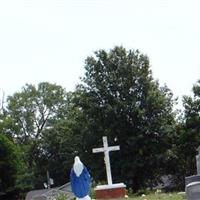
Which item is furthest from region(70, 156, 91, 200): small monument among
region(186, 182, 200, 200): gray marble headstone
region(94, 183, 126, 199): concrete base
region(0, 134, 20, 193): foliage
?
region(0, 134, 20, 193): foliage

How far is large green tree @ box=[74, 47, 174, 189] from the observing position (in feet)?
150

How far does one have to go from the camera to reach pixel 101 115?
4722 cm

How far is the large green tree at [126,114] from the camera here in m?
45.7

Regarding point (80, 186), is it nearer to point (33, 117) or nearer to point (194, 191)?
point (194, 191)

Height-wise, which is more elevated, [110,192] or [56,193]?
[110,192]

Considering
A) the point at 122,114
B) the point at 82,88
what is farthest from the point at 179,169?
the point at 82,88

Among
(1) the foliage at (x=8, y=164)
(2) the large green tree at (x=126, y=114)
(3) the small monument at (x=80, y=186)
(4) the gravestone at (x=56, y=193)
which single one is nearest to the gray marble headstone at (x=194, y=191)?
(3) the small monument at (x=80, y=186)

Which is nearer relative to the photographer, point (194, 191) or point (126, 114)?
point (194, 191)

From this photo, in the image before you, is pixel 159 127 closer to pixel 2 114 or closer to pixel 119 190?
pixel 119 190

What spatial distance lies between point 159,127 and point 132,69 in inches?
213

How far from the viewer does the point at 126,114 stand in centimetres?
4703

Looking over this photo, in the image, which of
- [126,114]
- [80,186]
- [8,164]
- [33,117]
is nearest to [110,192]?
[80,186]

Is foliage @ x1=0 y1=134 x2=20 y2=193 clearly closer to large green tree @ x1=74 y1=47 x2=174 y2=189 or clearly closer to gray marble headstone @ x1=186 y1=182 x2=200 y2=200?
large green tree @ x1=74 y1=47 x2=174 y2=189

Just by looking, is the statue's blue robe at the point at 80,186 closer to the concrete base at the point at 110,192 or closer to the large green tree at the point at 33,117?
the concrete base at the point at 110,192
